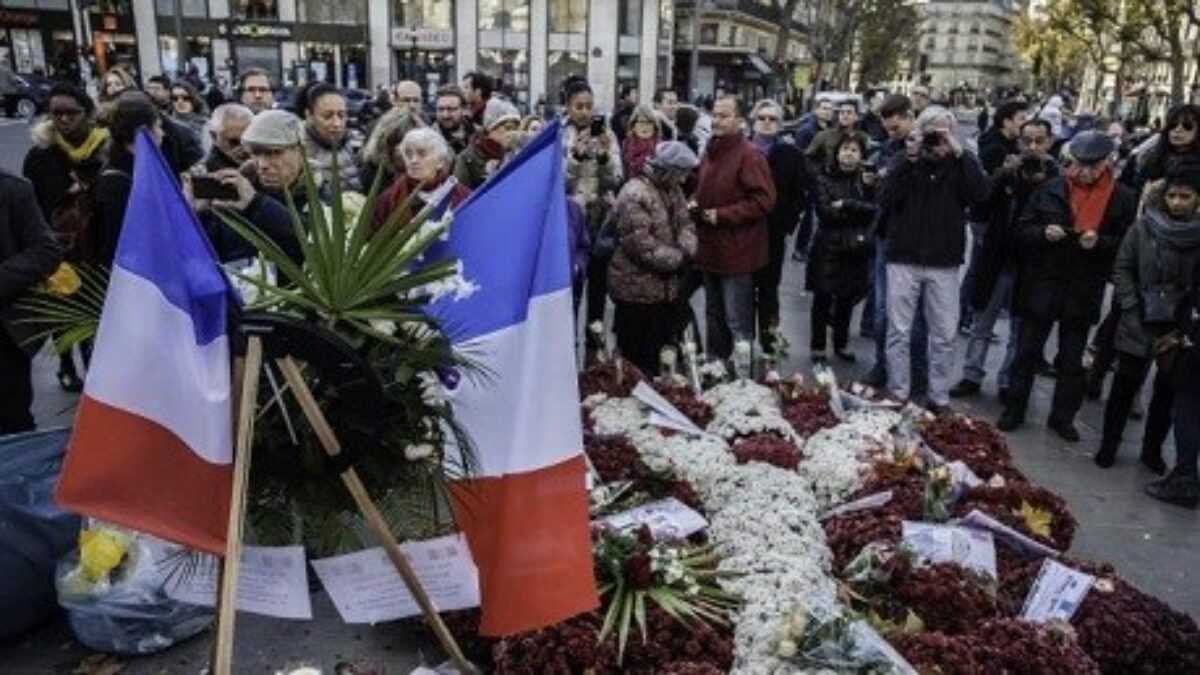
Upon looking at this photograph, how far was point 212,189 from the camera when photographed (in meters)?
3.81

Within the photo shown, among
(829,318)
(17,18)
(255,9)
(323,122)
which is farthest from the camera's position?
(255,9)

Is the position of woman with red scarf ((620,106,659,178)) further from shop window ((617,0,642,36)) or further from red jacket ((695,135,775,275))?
shop window ((617,0,642,36))

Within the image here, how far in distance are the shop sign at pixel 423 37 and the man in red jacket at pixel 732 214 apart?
1763 inches

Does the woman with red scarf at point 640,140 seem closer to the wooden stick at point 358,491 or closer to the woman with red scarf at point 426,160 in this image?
the woman with red scarf at point 426,160

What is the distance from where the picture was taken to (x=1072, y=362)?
6.20 m

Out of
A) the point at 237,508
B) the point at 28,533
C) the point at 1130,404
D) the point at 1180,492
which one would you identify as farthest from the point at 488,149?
the point at 1180,492

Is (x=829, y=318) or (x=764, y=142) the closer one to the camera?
(x=764, y=142)

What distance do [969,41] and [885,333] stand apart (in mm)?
167869

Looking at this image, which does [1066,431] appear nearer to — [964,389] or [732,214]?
[964,389]

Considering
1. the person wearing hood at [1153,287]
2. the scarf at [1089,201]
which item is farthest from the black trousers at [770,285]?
the person wearing hood at [1153,287]

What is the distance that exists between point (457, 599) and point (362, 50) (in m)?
49.3

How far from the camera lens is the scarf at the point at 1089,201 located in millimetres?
6070

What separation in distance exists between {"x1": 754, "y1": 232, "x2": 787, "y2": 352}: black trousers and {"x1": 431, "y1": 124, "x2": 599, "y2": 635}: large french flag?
16.1 feet

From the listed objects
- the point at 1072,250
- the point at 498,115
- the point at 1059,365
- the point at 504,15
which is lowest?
the point at 1059,365
